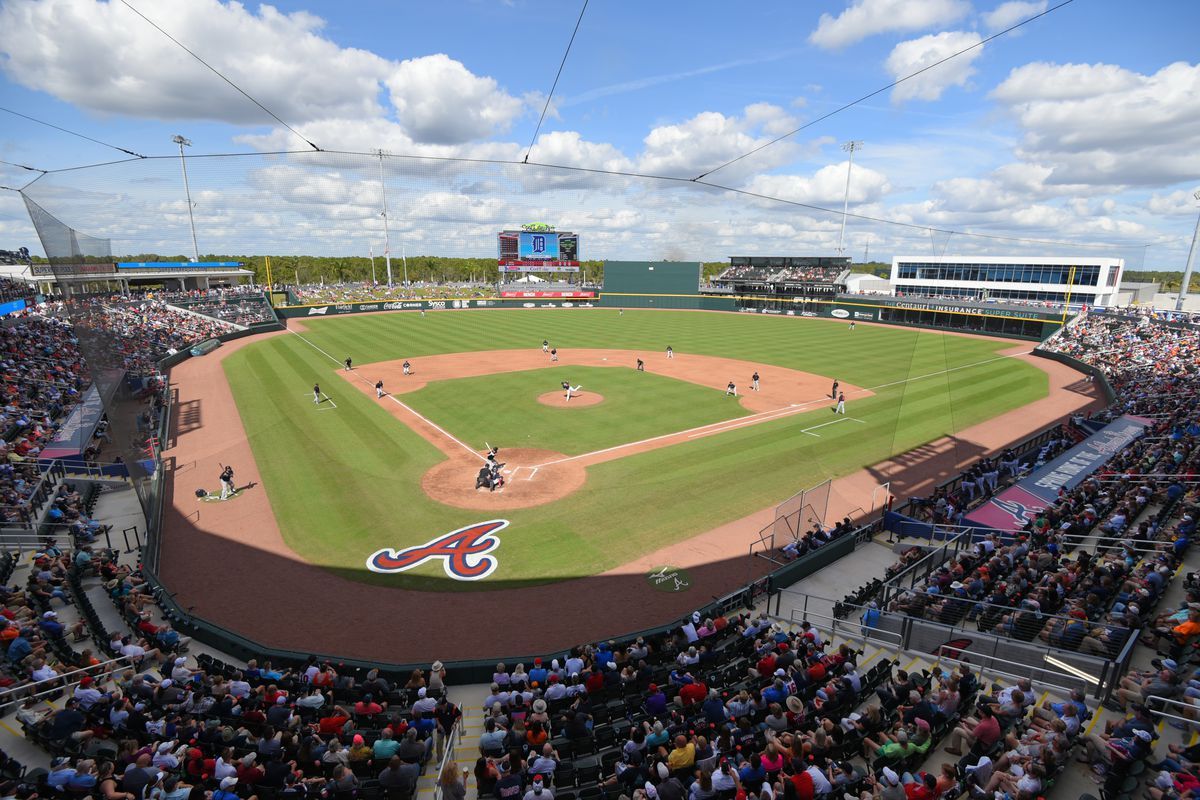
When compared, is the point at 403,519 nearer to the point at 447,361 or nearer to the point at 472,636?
the point at 472,636

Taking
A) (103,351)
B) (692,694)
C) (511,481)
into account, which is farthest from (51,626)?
(511,481)

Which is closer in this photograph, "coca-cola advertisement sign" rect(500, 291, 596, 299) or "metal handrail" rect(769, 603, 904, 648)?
"metal handrail" rect(769, 603, 904, 648)

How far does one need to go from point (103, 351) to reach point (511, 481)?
13680 millimetres

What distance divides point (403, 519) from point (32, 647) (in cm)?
882

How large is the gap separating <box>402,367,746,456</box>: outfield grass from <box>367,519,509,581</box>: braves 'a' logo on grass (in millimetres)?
7412

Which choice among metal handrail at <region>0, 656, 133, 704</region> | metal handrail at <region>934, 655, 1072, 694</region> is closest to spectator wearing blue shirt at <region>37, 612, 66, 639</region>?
metal handrail at <region>0, 656, 133, 704</region>

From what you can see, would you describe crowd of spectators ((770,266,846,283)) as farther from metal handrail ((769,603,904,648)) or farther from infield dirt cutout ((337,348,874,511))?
metal handrail ((769,603,904,648))

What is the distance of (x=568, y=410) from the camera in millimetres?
29828

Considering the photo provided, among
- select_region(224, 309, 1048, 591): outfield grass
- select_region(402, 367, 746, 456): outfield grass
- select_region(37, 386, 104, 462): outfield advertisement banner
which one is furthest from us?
select_region(402, 367, 746, 456): outfield grass

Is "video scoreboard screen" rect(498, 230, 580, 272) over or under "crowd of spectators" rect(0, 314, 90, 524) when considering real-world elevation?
over

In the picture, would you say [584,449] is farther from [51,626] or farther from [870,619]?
[51,626]

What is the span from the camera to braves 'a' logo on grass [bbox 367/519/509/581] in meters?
15.1

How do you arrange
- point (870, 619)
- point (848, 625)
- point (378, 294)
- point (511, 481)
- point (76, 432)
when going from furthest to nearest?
point (378, 294) < point (76, 432) < point (511, 481) < point (848, 625) < point (870, 619)

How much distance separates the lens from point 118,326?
75.6ft
